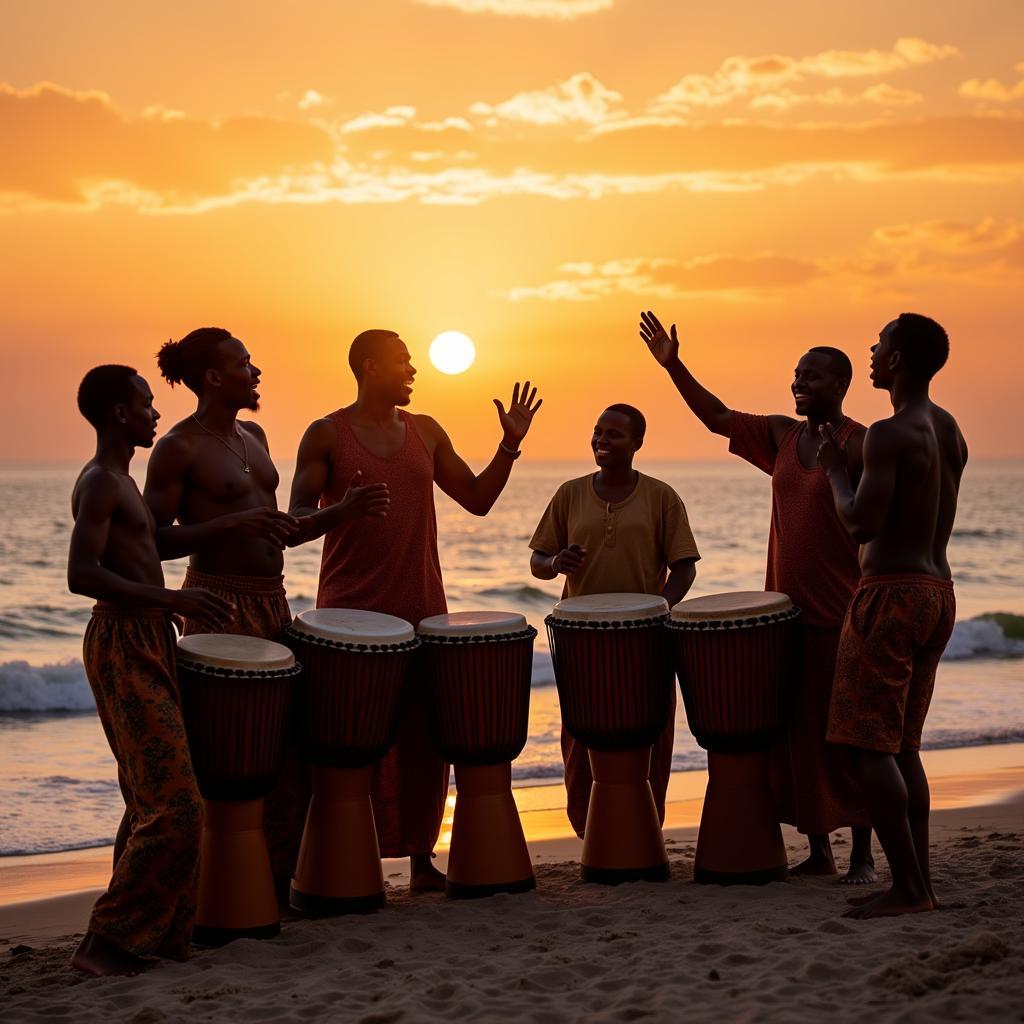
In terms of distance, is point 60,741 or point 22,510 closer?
point 60,741

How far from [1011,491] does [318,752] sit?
73813 millimetres

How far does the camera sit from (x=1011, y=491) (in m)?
74.3

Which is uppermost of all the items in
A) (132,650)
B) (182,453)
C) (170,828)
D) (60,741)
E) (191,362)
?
(191,362)

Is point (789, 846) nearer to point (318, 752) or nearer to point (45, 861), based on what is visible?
point (318, 752)

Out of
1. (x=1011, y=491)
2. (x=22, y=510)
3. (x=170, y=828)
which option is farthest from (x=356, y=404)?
(x=1011, y=491)

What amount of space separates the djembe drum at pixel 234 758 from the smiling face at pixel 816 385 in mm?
2279

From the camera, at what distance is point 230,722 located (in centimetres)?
518

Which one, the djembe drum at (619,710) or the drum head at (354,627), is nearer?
the drum head at (354,627)

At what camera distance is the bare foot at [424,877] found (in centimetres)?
607

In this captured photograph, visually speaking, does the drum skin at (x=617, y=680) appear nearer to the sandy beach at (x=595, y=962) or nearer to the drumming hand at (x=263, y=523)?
the sandy beach at (x=595, y=962)

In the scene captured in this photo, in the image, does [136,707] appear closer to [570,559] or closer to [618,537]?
[570,559]

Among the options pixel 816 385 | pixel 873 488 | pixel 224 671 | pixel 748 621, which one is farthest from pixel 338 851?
pixel 816 385

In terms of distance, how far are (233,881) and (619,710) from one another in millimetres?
1712

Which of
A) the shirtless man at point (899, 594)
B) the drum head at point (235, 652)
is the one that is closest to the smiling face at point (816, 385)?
the shirtless man at point (899, 594)
